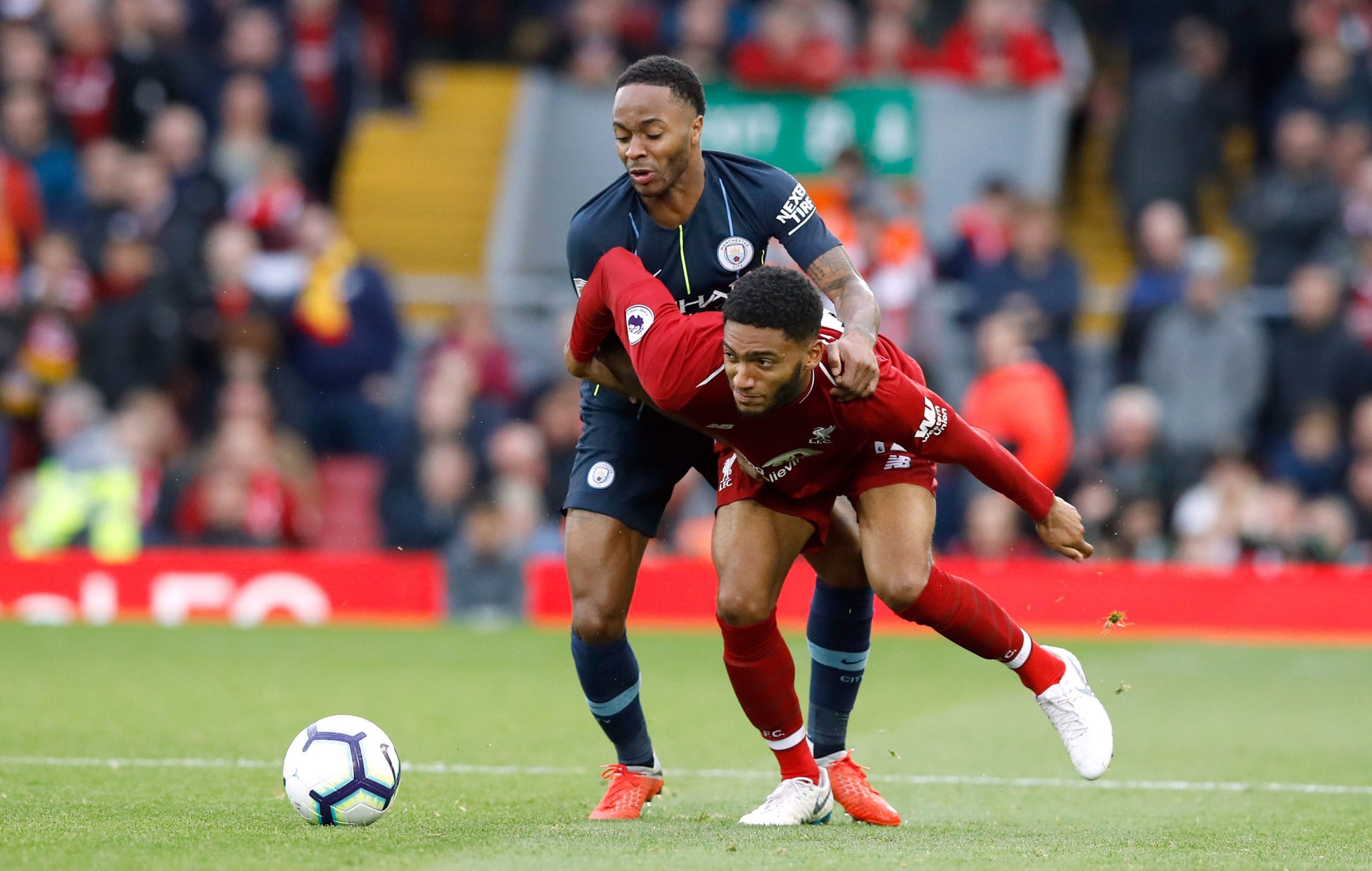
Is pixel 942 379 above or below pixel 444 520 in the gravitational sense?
above

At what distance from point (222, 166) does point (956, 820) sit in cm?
1060

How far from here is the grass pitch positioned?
532 cm

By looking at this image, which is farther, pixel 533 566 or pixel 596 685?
pixel 533 566

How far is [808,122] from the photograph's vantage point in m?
15.8

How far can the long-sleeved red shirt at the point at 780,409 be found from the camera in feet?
18.7

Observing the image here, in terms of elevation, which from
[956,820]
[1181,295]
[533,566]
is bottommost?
[533,566]

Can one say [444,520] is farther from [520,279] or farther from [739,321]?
[739,321]

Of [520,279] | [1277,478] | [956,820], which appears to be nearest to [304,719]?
[956,820]

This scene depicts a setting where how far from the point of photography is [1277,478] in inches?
508

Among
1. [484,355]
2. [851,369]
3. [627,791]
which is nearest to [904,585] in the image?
[851,369]

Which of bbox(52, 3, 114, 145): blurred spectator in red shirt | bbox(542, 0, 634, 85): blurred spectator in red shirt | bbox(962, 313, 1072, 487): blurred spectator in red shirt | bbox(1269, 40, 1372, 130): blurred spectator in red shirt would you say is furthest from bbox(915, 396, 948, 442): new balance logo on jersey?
bbox(52, 3, 114, 145): blurred spectator in red shirt

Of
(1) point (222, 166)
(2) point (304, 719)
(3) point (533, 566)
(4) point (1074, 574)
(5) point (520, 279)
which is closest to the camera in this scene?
(2) point (304, 719)

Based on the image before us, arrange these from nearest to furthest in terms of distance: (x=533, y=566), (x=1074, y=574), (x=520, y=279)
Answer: (x=1074, y=574)
(x=533, y=566)
(x=520, y=279)

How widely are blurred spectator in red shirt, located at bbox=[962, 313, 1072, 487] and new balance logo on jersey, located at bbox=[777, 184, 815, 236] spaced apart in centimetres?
584
